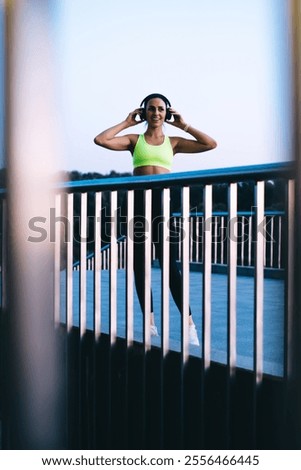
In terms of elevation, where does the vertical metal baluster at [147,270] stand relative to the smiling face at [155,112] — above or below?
below

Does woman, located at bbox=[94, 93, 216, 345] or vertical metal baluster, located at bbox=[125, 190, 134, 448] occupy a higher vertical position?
woman, located at bbox=[94, 93, 216, 345]

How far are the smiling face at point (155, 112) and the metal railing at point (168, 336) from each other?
0.51 metres

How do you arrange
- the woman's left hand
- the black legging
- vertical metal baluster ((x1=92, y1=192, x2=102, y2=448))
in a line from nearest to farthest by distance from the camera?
the black legging → vertical metal baluster ((x1=92, y1=192, x2=102, y2=448)) → the woman's left hand

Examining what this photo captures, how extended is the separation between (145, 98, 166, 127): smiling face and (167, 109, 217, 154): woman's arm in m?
0.06

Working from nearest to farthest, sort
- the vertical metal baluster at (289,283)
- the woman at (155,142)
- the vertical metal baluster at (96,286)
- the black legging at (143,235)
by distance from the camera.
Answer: the vertical metal baluster at (289,283) < the black legging at (143,235) < the vertical metal baluster at (96,286) < the woman at (155,142)

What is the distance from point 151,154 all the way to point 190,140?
11.4 inches

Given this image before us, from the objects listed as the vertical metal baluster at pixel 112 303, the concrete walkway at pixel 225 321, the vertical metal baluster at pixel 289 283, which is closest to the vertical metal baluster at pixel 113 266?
the vertical metal baluster at pixel 112 303

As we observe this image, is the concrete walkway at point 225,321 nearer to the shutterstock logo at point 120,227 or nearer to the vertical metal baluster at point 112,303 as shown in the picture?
the vertical metal baluster at point 112,303

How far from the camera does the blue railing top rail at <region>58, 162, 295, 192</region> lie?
1737 millimetres

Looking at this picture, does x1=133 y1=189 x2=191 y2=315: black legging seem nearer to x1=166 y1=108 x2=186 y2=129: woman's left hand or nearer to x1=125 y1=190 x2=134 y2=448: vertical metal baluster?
x1=125 y1=190 x2=134 y2=448: vertical metal baluster

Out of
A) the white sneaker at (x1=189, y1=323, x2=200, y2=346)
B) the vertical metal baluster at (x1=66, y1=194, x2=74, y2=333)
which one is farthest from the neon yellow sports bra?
the white sneaker at (x1=189, y1=323, x2=200, y2=346)

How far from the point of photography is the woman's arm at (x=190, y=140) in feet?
10.1

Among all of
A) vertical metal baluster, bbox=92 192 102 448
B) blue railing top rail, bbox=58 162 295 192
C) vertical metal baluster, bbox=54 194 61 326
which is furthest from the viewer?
vertical metal baluster, bbox=54 194 61 326

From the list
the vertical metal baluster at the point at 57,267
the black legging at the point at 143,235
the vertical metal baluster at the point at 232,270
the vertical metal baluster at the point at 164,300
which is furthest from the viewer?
the vertical metal baluster at the point at 57,267
